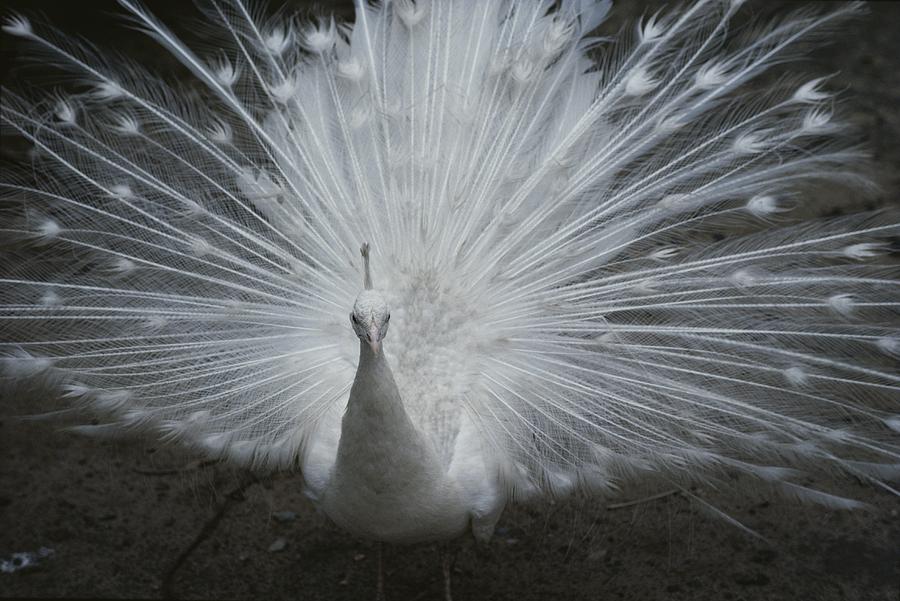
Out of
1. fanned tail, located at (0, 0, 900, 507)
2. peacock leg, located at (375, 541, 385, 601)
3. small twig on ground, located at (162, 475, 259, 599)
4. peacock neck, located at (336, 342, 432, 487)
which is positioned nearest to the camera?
peacock neck, located at (336, 342, 432, 487)

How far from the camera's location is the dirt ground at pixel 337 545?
3037mm

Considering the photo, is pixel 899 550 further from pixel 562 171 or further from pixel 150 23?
pixel 150 23

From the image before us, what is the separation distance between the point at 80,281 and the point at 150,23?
84 cm

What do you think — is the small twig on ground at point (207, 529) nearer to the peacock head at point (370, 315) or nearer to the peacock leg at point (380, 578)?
the peacock leg at point (380, 578)

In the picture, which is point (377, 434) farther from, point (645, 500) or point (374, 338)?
point (645, 500)

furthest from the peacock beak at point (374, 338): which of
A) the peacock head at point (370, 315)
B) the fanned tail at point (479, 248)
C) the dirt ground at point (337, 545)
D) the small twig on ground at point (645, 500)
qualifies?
the small twig on ground at point (645, 500)

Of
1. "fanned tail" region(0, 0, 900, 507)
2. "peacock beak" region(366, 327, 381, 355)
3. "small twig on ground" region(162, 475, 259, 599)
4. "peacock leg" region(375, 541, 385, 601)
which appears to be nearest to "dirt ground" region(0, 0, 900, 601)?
"small twig on ground" region(162, 475, 259, 599)

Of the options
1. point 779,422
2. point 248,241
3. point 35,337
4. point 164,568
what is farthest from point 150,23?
point 779,422

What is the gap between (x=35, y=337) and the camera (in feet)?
8.99

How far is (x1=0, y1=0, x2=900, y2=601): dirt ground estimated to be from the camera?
3.04m

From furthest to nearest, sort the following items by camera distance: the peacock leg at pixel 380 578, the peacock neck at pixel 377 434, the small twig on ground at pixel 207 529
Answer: the small twig on ground at pixel 207 529 < the peacock leg at pixel 380 578 < the peacock neck at pixel 377 434

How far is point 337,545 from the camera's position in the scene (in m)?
3.31

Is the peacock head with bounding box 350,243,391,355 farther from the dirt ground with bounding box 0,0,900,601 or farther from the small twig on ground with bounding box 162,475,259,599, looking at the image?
the small twig on ground with bounding box 162,475,259,599

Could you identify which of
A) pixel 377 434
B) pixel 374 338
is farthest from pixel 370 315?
pixel 377 434
